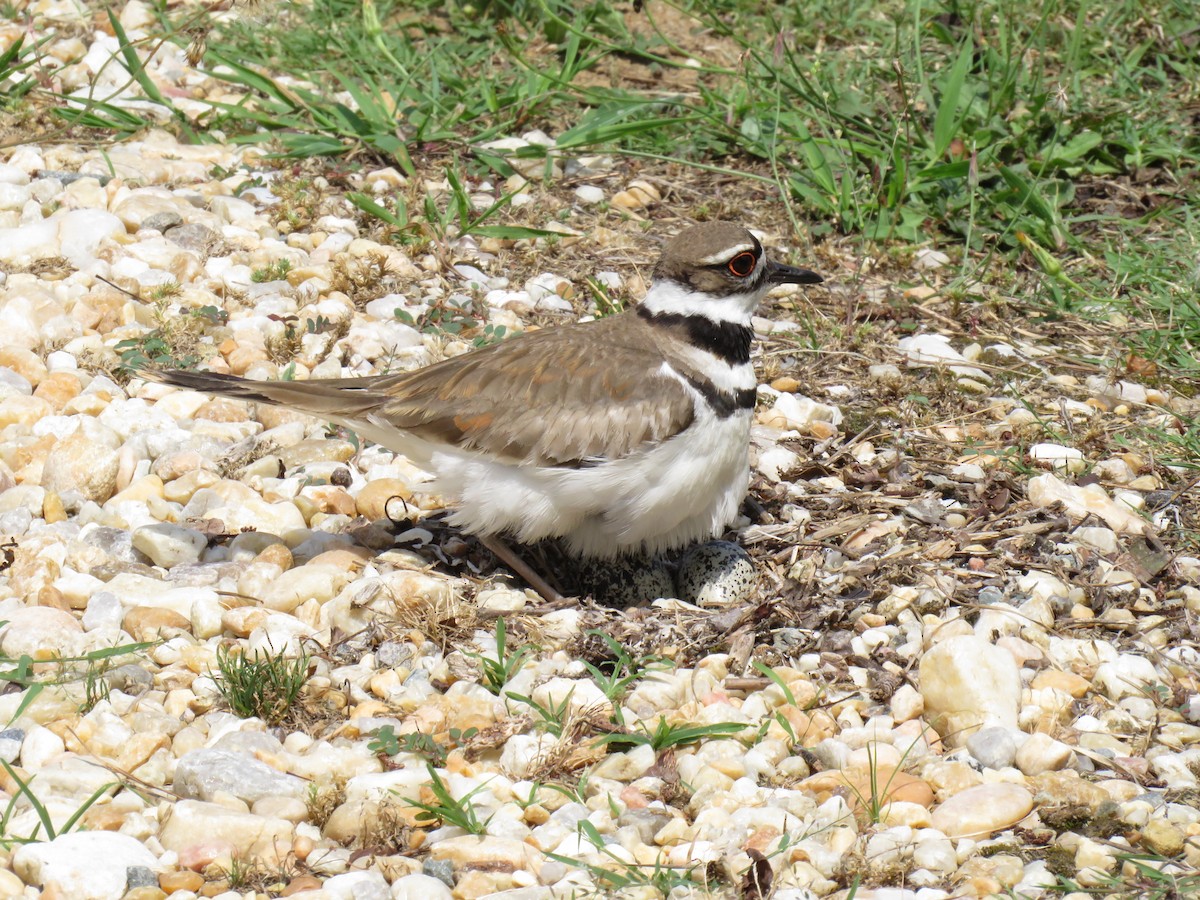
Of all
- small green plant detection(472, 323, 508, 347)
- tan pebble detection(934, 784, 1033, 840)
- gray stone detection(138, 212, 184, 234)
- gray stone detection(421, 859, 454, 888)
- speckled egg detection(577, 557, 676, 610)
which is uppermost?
gray stone detection(138, 212, 184, 234)

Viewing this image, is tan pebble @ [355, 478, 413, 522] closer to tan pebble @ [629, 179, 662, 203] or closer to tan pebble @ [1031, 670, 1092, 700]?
tan pebble @ [1031, 670, 1092, 700]

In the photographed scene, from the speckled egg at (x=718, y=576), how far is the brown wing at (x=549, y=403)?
557 mm

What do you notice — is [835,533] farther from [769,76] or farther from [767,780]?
[769,76]

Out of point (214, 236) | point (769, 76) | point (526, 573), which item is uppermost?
point (769, 76)

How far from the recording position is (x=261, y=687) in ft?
13.2

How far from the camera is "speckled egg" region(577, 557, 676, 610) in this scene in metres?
5.12

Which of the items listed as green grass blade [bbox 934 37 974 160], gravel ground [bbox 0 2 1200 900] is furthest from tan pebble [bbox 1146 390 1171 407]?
green grass blade [bbox 934 37 974 160]

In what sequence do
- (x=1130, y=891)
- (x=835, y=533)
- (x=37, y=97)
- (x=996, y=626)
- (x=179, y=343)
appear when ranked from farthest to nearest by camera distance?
(x=37, y=97)
(x=179, y=343)
(x=835, y=533)
(x=996, y=626)
(x=1130, y=891)

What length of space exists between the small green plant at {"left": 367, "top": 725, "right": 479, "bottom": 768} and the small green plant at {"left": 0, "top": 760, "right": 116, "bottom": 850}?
73cm

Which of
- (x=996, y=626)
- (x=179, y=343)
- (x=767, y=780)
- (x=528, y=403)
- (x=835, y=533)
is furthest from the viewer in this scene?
(x=179, y=343)

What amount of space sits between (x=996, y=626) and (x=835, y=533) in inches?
32.3

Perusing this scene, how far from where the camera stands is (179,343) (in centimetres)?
595

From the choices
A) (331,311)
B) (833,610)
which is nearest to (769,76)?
(331,311)

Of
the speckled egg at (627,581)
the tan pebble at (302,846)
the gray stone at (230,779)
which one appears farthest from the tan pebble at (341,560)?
the tan pebble at (302,846)
